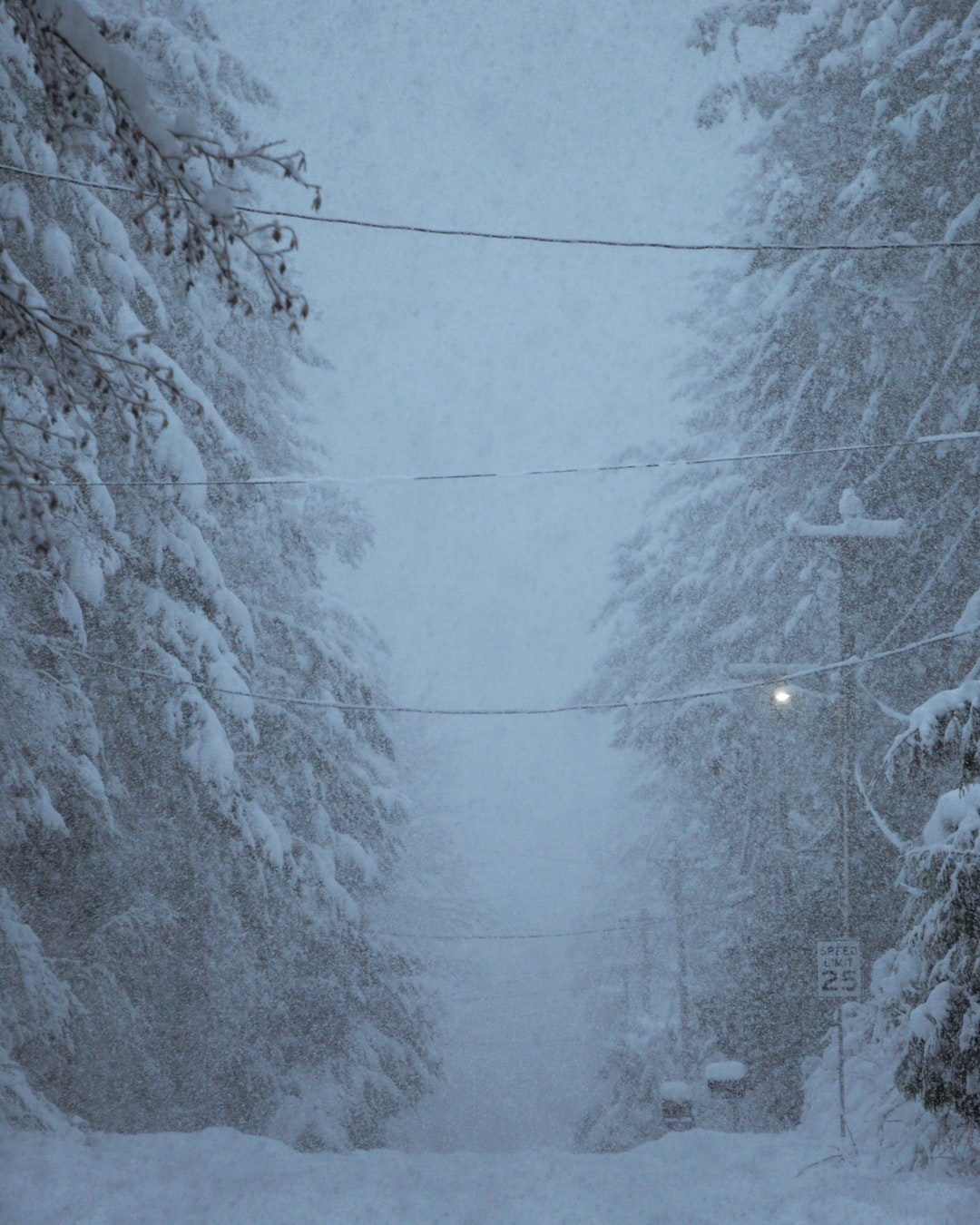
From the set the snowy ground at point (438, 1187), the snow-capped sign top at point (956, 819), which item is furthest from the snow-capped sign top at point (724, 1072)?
the snow-capped sign top at point (956, 819)

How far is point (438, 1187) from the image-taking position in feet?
27.4

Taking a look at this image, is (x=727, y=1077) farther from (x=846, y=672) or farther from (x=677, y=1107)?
(x=846, y=672)

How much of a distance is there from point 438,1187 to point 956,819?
14.6ft

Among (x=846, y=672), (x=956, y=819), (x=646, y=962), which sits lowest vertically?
(x=646, y=962)

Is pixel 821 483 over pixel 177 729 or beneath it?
over

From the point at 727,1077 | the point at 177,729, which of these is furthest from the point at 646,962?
the point at 177,729

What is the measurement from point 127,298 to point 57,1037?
21.7 ft

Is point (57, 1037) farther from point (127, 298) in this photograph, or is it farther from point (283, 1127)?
point (127, 298)

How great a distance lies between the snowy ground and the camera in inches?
285

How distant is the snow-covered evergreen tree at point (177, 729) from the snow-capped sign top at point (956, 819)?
5342mm

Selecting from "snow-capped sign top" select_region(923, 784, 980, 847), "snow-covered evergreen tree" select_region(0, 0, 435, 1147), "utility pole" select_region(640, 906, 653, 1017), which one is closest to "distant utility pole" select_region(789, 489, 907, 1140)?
"snow-capped sign top" select_region(923, 784, 980, 847)

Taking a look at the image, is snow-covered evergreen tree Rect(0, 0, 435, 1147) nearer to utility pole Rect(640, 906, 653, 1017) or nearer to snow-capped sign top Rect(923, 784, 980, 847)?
snow-capped sign top Rect(923, 784, 980, 847)

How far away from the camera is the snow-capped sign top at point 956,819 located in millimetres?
7375

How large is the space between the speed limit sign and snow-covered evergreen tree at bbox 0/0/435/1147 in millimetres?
4918
